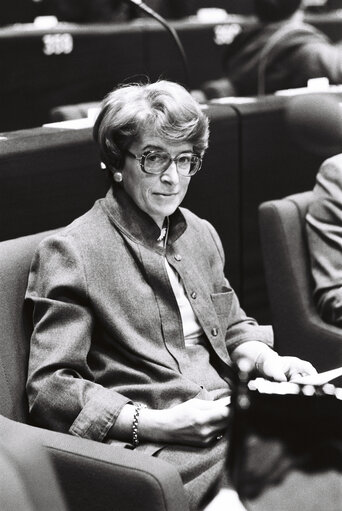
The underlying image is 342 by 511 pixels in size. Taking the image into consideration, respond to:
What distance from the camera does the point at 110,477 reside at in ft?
5.09

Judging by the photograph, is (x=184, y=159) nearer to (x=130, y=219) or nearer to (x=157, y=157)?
(x=157, y=157)

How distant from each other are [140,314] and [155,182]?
280mm

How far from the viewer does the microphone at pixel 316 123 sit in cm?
305

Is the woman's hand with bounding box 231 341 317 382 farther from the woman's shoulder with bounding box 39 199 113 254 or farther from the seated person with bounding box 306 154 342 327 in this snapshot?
the seated person with bounding box 306 154 342 327

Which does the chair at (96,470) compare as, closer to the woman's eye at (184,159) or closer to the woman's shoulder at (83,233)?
the woman's shoulder at (83,233)

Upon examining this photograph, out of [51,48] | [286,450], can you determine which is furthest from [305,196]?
[51,48]

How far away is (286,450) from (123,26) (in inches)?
191

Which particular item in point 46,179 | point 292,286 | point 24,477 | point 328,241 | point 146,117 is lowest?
point 292,286

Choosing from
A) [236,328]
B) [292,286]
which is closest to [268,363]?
[236,328]

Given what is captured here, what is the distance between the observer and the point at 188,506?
1.62 metres

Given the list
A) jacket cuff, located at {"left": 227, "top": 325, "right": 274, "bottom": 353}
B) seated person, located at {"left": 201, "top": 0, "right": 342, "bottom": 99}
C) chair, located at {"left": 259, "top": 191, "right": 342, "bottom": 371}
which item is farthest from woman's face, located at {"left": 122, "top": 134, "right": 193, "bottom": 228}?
seated person, located at {"left": 201, "top": 0, "right": 342, "bottom": 99}

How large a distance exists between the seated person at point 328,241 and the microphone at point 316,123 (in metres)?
0.28

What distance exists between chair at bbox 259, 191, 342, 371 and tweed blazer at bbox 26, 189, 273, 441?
2.19 feet

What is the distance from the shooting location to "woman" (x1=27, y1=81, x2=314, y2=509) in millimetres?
1755
